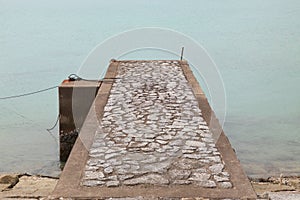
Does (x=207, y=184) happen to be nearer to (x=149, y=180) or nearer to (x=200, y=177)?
(x=200, y=177)

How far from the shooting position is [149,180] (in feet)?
13.6

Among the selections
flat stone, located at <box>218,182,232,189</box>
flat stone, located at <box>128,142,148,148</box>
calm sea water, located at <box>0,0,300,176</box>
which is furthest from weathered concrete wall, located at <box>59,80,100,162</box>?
flat stone, located at <box>218,182,232,189</box>

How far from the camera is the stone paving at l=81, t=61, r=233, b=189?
4.23m

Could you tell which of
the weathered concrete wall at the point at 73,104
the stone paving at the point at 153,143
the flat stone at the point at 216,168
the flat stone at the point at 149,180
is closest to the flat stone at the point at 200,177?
the stone paving at the point at 153,143

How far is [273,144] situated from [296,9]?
2229 cm

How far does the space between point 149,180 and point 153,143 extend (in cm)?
99

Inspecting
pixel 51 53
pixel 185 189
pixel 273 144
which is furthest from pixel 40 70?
pixel 185 189

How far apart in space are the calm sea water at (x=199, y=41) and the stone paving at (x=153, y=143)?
2265mm

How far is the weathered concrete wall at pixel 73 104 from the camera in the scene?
24.8 ft

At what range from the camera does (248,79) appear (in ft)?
50.3

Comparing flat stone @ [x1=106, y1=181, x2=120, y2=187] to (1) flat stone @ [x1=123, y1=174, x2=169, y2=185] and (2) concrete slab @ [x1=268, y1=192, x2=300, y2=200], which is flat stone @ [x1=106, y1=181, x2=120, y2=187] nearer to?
(1) flat stone @ [x1=123, y1=174, x2=169, y2=185]

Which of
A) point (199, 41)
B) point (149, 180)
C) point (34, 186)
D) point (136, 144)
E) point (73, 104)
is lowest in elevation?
point (199, 41)

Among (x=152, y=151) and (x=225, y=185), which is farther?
(x=152, y=151)

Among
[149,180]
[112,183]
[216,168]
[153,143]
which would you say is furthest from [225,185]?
[153,143]
